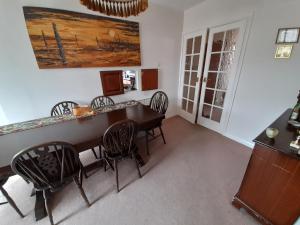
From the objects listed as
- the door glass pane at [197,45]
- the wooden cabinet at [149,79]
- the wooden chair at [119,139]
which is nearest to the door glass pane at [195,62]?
the door glass pane at [197,45]

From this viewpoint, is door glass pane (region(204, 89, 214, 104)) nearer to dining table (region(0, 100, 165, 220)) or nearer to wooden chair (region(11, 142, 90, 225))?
dining table (region(0, 100, 165, 220))

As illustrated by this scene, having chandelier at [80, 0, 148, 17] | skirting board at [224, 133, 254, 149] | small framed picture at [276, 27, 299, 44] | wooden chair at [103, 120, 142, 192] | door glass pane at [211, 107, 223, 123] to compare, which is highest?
chandelier at [80, 0, 148, 17]

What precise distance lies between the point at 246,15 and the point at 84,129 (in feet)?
9.13

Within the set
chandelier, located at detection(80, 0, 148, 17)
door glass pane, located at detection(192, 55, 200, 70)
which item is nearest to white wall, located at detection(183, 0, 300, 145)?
door glass pane, located at detection(192, 55, 200, 70)

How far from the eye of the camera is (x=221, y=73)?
2.51 meters

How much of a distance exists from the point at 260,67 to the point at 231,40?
683mm

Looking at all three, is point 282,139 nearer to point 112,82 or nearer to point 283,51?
point 283,51

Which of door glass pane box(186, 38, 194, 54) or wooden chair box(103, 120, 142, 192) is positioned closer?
wooden chair box(103, 120, 142, 192)

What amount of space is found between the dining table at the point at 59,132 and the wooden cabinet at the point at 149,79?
3.62ft

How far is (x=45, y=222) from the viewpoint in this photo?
1.31 m

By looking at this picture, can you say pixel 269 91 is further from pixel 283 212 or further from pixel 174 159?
pixel 174 159

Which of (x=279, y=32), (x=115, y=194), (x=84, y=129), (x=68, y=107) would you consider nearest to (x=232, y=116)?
(x=279, y=32)

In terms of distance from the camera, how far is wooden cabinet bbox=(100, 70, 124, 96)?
7.85 ft

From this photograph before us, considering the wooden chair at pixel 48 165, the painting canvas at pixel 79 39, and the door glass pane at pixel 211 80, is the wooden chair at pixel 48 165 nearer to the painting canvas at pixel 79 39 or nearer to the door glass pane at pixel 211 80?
the painting canvas at pixel 79 39
